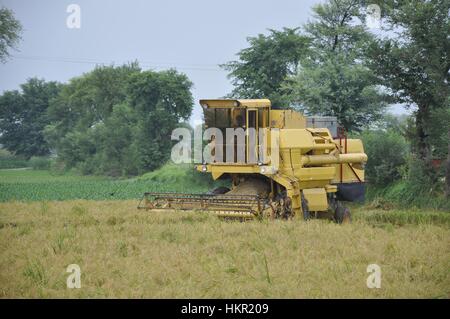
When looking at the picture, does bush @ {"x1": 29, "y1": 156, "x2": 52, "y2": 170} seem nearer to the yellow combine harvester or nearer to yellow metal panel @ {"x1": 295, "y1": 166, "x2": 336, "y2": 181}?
the yellow combine harvester

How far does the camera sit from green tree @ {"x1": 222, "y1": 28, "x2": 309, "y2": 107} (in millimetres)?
35844

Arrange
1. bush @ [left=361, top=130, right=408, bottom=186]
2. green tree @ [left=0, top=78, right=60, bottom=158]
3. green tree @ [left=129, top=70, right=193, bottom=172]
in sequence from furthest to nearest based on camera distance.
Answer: green tree @ [left=0, top=78, right=60, bottom=158] → green tree @ [left=129, top=70, right=193, bottom=172] → bush @ [left=361, top=130, right=408, bottom=186]

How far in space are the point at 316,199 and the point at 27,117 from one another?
66966 mm

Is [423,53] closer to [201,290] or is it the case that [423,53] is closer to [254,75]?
[254,75]

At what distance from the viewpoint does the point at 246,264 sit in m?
11.0

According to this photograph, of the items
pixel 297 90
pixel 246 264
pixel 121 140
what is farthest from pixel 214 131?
pixel 121 140

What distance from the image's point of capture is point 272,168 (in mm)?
17484

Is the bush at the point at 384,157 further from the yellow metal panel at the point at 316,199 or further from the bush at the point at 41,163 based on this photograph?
the bush at the point at 41,163

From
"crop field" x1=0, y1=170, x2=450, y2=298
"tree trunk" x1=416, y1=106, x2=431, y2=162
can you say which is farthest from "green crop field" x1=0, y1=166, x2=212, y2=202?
"crop field" x1=0, y1=170, x2=450, y2=298

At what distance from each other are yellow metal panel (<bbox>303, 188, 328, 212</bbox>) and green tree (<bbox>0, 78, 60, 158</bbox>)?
2374 inches

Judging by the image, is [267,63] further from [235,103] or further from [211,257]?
[211,257]

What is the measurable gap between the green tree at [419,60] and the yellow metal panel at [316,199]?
7.81 m

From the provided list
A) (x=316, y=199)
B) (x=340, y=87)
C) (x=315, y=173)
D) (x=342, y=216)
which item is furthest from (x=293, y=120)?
(x=340, y=87)
